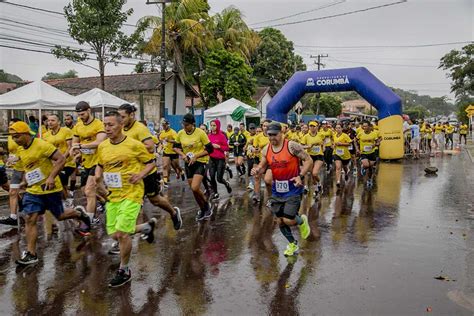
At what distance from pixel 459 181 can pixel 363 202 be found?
550 cm

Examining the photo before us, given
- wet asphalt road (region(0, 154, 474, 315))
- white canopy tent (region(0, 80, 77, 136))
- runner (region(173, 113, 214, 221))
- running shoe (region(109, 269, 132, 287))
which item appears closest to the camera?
wet asphalt road (region(0, 154, 474, 315))

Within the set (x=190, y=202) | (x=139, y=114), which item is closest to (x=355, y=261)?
(x=190, y=202)

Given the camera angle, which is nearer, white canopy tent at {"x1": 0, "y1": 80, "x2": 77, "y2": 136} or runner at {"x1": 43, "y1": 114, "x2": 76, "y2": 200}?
runner at {"x1": 43, "y1": 114, "x2": 76, "y2": 200}

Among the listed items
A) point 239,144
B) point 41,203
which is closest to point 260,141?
point 239,144

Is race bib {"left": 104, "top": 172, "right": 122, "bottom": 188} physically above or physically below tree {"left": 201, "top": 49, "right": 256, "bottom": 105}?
below

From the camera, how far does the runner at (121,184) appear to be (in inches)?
201

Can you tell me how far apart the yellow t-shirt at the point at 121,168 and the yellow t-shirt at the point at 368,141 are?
9207mm

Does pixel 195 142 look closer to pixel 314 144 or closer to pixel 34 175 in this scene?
pixel 34 175

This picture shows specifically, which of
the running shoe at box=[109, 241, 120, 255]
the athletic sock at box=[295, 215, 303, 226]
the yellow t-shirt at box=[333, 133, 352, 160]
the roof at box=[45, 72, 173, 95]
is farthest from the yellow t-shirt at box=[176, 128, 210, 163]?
the roof at box=[45, 72, 173, 95]

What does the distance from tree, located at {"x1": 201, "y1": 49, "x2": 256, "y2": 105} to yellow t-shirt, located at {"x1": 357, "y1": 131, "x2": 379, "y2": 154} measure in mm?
19822

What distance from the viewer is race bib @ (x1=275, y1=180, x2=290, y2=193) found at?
20.2 ft

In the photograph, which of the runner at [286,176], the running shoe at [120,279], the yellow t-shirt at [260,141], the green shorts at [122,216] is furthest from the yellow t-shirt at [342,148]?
the running shoe at [120,279]

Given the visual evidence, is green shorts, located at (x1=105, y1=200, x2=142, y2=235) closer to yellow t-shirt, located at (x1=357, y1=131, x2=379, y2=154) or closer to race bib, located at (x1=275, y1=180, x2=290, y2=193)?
race bib, located at (x1=275, y1=180, x2=290, y2=193)

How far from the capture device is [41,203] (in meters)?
6.05
